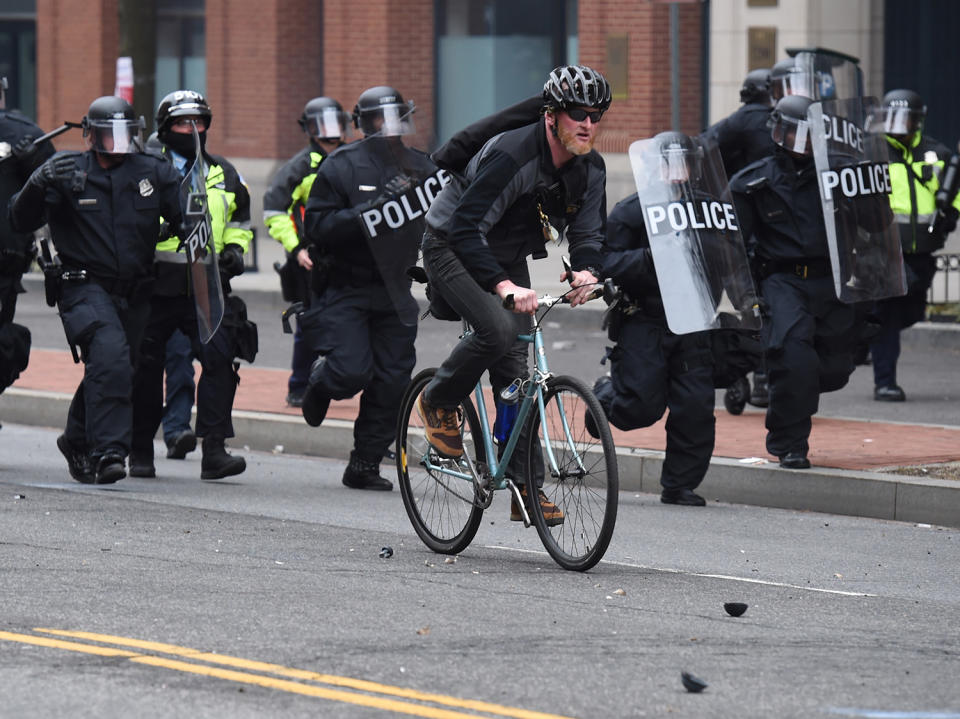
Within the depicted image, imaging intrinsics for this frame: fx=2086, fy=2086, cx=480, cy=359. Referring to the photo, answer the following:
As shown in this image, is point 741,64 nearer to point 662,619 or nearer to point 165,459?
point 165,459

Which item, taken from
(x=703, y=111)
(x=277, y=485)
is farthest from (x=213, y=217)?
(x=703, y=111)

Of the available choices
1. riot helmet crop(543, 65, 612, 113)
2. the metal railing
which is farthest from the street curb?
the metal railing

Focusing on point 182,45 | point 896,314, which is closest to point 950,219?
point 896,314

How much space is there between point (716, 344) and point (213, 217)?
2.64 m

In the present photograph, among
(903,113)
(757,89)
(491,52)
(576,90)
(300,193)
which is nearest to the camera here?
(576,90)

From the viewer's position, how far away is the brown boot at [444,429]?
8.05 meters

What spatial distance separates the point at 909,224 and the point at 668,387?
13.4 feet

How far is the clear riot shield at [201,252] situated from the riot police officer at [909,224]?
4764 mm

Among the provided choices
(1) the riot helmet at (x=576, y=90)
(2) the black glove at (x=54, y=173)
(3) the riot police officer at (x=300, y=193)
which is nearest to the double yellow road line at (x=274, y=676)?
(1) the riot helmet at (x=576, y=90)

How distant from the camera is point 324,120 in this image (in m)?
12.7

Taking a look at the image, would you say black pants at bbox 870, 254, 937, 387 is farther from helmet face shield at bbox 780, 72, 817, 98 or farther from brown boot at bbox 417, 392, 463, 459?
brown boot at bbox 417, 392, 463, 459

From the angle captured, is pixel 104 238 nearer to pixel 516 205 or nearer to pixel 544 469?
pixel 516 205

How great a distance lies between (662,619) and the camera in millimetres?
6742

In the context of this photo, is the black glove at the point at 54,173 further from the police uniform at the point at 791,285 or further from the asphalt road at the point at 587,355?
the asphalt road at the point at 587,355
